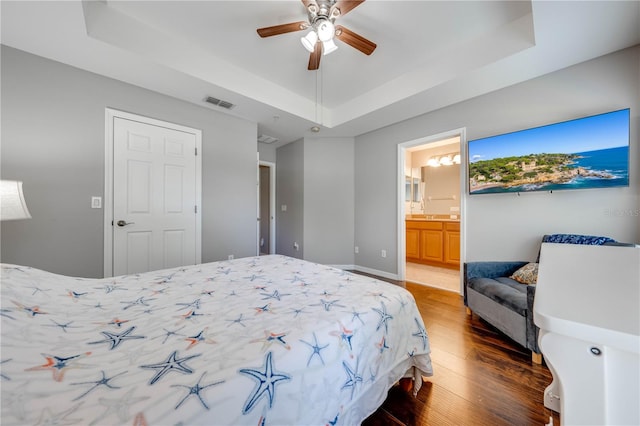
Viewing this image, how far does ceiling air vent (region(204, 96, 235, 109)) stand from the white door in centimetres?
49

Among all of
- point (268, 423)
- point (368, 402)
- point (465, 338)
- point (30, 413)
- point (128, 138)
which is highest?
point (128, 138)

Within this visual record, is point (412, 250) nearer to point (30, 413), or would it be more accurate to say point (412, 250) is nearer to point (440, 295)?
point (440, 295)

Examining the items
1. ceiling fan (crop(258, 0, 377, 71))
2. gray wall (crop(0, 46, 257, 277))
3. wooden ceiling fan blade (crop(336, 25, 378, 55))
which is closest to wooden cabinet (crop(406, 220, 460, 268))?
wooden ceiling fan blade (crop(336, 25, 378, 55))

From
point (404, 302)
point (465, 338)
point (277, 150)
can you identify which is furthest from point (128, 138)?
point (465, 338)

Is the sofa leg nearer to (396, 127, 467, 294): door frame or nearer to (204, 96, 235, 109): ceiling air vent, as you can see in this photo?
(396, 127, 467, 294): door frame

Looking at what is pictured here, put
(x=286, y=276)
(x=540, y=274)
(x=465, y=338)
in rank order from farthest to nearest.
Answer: (x=465, y=338), (x=286, y=276), (x=540, y=274)

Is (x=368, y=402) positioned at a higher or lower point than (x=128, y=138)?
lower

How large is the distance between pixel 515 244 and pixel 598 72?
5.65 ft

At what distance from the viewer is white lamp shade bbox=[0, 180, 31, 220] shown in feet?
4.75

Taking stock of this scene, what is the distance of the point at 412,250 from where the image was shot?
16.1 ft

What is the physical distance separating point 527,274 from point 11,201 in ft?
13.4

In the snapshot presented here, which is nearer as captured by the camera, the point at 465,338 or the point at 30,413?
the point at 30,413

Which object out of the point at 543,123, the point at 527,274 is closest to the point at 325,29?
the point at 543,123

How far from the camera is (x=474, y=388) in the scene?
4.74 feet
